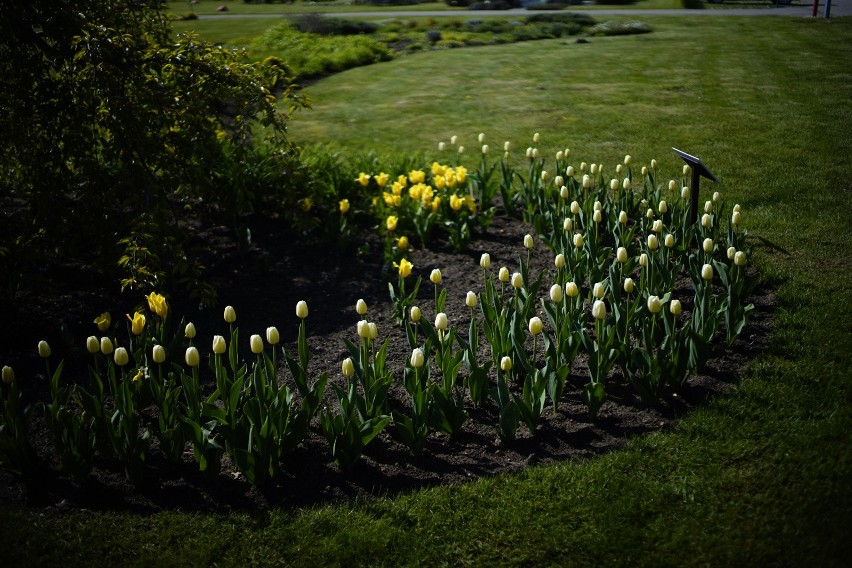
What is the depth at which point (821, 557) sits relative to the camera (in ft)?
11.0

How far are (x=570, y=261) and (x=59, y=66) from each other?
12.5 ft

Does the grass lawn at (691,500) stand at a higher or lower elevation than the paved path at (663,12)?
lower

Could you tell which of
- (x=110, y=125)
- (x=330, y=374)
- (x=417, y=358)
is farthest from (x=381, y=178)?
(x=417, y=358)

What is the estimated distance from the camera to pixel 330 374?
4.80 metres

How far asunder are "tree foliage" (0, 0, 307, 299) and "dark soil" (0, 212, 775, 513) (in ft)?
1.23

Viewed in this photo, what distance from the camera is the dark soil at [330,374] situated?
390cm

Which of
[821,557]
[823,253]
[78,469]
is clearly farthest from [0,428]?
[823,253]

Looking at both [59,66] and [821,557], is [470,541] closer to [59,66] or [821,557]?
[821,557]

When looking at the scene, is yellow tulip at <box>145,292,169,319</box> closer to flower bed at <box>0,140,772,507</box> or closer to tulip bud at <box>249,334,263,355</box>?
flower bed at <box>0,140,772,507</box>

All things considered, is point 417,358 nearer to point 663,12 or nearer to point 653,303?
point 653,303

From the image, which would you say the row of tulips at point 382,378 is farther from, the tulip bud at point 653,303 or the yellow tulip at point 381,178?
the yellow tulip at point 381,178

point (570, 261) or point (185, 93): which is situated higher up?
point (185, 93)

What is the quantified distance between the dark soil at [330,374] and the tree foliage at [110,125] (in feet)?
1.23

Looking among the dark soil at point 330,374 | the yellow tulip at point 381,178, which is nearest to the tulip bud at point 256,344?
the dark soil at point 330,374
